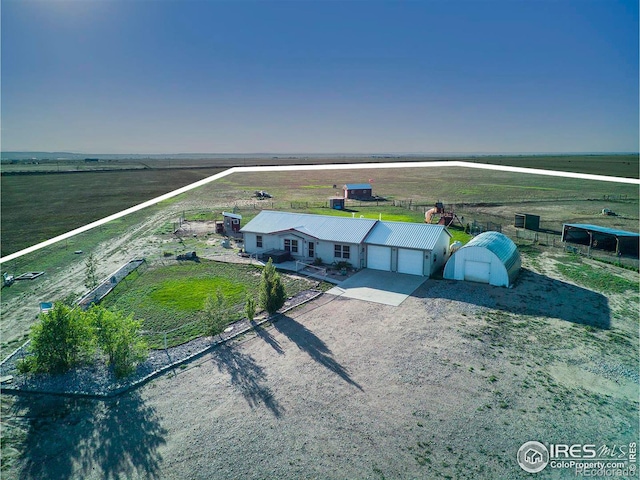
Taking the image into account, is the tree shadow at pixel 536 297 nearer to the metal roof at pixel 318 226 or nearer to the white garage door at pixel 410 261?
the white garage door at pixel 410 261

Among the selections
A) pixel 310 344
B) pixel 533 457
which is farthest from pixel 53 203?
pixel 533 457

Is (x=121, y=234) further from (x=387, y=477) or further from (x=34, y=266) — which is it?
(x=387, y=477)

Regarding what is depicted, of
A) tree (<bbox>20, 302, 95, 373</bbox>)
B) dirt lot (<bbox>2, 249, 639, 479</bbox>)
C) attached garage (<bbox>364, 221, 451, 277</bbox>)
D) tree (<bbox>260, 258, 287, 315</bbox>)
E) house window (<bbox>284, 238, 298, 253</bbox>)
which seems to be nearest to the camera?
dirt lot (<bbox>2, 249, 639, 479</bbox>)

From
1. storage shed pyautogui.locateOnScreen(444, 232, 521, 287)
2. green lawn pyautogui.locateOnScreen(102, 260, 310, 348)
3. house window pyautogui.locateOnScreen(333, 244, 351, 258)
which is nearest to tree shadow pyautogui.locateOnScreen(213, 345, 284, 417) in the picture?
green lawn pyautogui.locateOnScreen(102, 260, 310, 348)

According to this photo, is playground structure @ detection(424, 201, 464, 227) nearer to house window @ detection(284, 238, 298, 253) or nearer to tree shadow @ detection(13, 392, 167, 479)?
house window @ detection(284, 238, 298, 253)

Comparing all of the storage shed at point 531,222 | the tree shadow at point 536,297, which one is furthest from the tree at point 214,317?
the storage shed at point 531,222

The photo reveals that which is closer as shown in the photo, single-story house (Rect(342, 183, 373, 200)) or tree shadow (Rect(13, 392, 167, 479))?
tree shadow (Rect(13, 392, 167, 479))

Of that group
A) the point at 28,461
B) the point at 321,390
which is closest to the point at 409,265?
the point at 321,390
